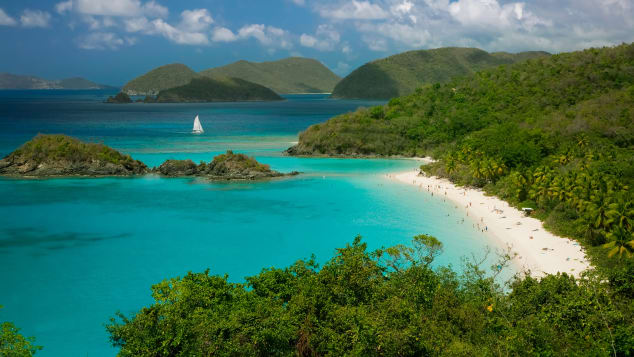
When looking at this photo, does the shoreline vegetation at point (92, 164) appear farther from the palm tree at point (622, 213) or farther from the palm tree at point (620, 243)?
the palm tree at point (620, 243)

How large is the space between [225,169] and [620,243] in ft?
122

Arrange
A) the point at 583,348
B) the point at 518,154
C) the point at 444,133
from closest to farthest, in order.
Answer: the point at 583,348 → the point at 518,154 → the point at 444,133

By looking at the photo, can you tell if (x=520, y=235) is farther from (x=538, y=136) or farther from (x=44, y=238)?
(x=44, y=238)

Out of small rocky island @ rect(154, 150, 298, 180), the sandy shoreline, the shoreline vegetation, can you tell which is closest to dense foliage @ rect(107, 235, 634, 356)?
the sandy shoreline

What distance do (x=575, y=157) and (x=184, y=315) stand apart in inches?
1368

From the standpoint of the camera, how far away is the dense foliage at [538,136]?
2817 centimetres

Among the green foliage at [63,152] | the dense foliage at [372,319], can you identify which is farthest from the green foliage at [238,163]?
the dense foliage at [372,319]

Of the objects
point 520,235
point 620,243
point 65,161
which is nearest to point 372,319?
point 620,243

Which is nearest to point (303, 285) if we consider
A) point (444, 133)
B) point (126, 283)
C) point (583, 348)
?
point (583, 348)

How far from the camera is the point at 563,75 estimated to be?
233ft

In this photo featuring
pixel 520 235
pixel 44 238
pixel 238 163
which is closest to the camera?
pixel 520 235

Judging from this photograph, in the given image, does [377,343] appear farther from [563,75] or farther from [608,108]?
[563,75]

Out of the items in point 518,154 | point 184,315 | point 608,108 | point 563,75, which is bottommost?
point 184,315

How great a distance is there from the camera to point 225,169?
51.4 meters
